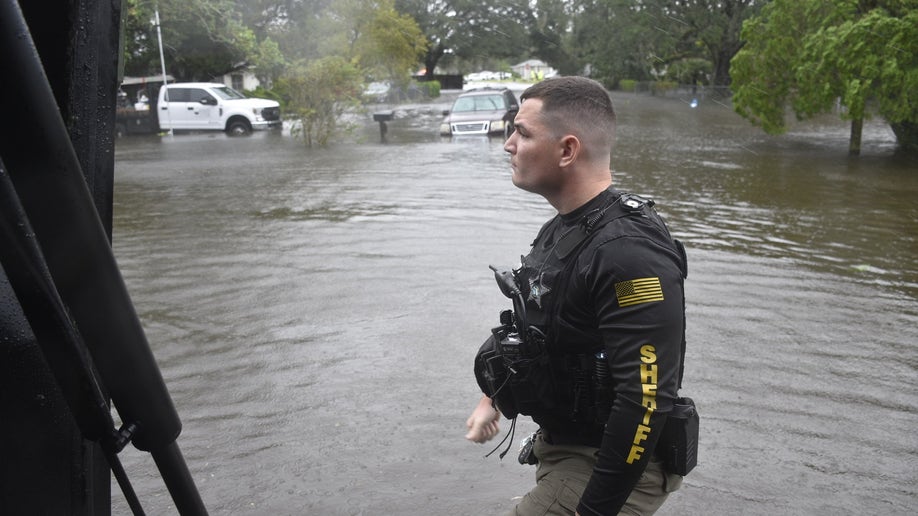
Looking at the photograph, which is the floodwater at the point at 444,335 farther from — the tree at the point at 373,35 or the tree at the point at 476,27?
the tree at the point at 476,27

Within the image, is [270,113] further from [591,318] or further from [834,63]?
[591,318]

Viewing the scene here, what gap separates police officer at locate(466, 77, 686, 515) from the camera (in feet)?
6.16

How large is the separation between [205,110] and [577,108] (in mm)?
25720

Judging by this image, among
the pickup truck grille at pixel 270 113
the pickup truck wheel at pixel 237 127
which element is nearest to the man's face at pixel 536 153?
the pickup truck wheel at pixel 237 127

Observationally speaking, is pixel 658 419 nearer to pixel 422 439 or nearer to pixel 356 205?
pixel 422 439

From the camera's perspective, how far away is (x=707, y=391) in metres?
5.15

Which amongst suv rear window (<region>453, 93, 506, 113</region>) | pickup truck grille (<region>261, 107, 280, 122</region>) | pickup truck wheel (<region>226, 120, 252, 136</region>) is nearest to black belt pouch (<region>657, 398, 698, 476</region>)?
suv rear window (<region>453, 93, 506, 113</region>)

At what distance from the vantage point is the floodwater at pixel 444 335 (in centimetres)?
405

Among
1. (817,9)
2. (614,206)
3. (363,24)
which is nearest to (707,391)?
(614,206)

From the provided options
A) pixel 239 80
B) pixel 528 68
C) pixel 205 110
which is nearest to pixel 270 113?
pixel 205 110

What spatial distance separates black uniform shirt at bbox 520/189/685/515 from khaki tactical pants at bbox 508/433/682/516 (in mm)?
194

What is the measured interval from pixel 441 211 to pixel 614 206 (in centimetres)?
923

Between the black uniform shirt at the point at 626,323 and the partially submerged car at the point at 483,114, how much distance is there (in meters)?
19.6

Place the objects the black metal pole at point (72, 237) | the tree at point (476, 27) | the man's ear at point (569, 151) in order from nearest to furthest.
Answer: the black metal pole at point (72, 237), the man's ear at point (569, 151), the tree at point (476, 27)
